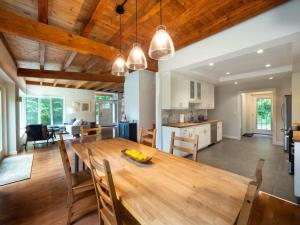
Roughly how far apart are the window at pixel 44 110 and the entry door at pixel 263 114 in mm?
11099

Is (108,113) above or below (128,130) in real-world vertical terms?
above

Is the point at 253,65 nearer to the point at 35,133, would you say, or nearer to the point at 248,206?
the point at 248,206

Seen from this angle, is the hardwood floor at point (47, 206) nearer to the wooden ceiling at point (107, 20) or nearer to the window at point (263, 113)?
the wooden ceiling at point (107, 20)

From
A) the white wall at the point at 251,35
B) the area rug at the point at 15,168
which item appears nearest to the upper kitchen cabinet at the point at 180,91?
the white wall at the point at 251,35

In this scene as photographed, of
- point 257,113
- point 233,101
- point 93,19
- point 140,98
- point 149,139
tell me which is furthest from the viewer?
point 257,113

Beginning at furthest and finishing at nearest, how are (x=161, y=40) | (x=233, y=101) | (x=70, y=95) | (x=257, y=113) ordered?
(x=70, y=95), (x=257, y=113), (x=233, y=101), (x=161, y=40)

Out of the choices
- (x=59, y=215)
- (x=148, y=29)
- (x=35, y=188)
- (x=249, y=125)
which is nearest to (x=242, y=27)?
(x=148, y=29)

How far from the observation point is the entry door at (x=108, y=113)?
995 cm

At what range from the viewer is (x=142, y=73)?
468 cm

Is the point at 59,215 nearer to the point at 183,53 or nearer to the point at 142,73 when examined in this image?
the point at 183,53

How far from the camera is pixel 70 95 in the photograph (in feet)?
27.8

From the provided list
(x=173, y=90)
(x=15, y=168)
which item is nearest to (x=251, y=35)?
(x=173, y=90)

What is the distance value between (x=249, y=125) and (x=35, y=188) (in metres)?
9.17

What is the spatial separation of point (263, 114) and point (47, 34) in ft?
31.1
